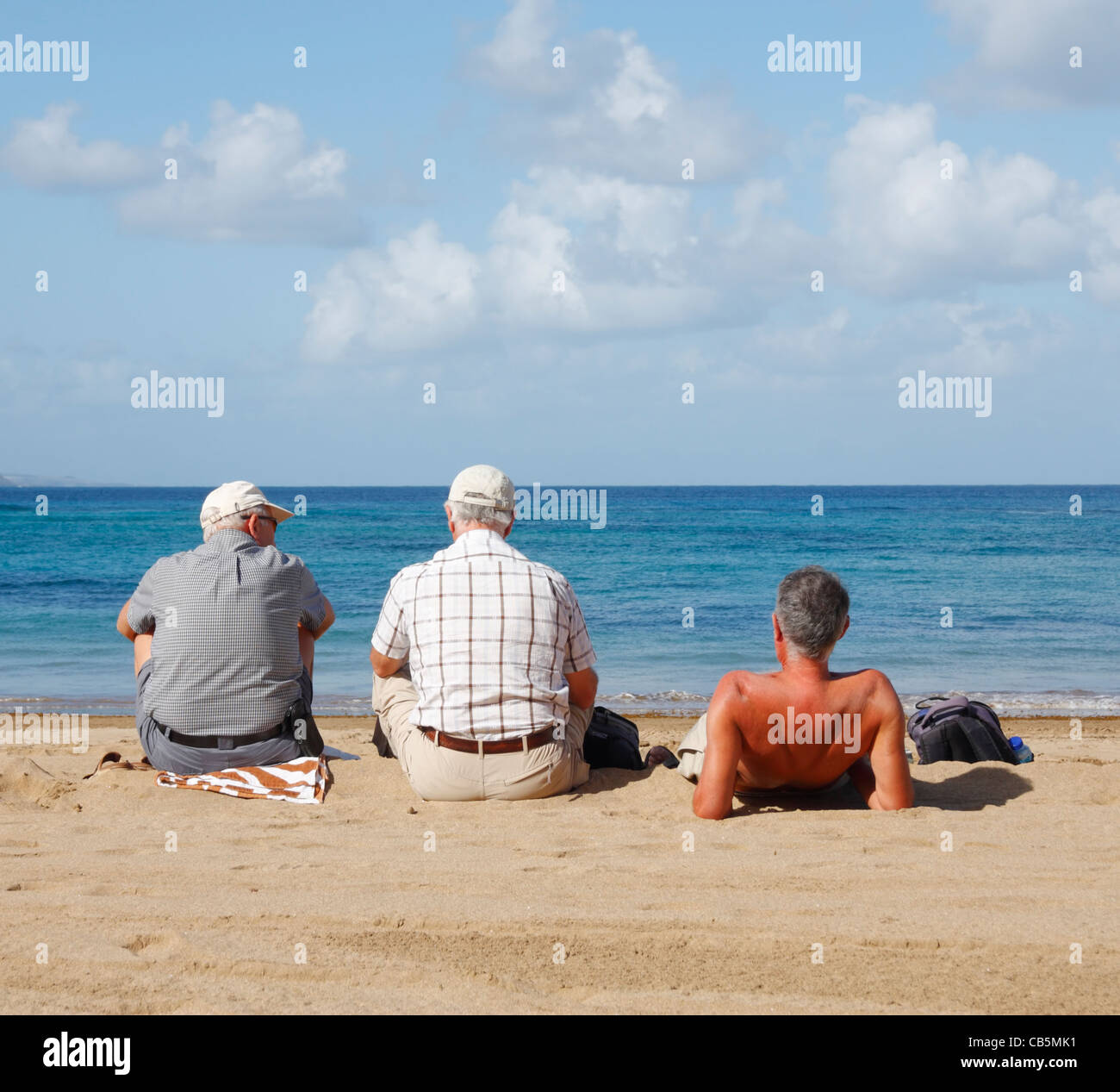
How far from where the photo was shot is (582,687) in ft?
15.3

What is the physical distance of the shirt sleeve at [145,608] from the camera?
4773mm

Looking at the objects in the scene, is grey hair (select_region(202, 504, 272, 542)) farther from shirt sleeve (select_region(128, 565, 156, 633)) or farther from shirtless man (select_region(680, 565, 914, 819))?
shirtless man (select_region(680, 565, 914, 819))

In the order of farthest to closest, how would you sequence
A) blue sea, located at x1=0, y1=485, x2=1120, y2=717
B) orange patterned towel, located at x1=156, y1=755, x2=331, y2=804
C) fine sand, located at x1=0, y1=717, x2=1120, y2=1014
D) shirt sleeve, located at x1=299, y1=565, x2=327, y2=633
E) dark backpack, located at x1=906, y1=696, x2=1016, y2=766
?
blue sea, located at x1=0, y1=485, x2=1120, y2=717, dark backpack, located at x1=906, y1=696, x2=1016, y2=766, shirt sleeve, located at x1=299, y1=565, x2=327, y2=633, orange patterned towel, located at x1=156, y1=755, x2=331, y2=804, fine sand, located at x1=0, y1=717, x2=1120, y2=1014

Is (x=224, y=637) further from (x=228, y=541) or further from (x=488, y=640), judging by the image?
(x=488, y=640)

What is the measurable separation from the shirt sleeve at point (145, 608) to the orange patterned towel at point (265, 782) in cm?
66

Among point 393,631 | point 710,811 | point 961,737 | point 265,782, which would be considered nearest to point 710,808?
point 710,811

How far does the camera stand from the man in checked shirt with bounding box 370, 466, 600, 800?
434cm

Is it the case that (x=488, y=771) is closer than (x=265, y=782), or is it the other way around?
(x=488, y=771)

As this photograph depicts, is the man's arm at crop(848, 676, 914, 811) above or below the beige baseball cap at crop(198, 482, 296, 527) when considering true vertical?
below

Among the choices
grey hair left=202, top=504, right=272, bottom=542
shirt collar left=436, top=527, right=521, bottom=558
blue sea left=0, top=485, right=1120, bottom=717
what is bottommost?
blue sea left=0, top=485, right=1120, bottom=717

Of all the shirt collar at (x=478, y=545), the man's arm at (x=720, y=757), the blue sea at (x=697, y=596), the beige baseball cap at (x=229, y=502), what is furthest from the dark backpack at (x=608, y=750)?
the blue sea at (x=697, y=596)

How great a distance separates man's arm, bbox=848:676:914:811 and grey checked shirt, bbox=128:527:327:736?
248cm

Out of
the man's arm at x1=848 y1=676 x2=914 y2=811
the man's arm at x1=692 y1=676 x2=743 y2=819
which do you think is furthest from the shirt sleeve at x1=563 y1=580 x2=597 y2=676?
the man's arm at x1=848 y1=676 x2=914 y2=811

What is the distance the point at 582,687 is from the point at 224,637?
1539 millimetres
